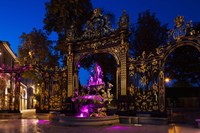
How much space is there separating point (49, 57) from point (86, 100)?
10870mm

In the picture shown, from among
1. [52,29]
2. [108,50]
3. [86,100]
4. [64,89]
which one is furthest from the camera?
[52,29]

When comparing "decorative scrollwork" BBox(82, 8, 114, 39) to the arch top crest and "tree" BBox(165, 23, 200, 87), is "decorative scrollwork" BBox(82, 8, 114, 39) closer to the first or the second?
the arch top crest

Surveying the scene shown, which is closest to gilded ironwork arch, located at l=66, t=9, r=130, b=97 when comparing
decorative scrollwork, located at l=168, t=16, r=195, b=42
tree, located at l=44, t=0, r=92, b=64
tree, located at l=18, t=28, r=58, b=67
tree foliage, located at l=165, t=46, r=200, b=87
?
decorative scrollwork, located at l=168, t=16, r=195, b=42

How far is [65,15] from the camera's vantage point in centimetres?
2225

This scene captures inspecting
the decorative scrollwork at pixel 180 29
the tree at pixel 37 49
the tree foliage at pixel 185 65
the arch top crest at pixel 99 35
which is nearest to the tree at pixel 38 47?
the tree at pixel 37 49

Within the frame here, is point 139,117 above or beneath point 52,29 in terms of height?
beneath

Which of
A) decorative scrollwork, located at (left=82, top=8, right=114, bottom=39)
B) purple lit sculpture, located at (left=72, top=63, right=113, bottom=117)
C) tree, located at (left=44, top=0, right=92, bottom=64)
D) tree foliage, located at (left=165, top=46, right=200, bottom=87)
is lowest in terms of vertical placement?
purple lit sculpture, located at (left=72, top=63, right=113, bottom=117)

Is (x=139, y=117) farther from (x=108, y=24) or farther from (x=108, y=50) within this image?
(x=108, y=24)

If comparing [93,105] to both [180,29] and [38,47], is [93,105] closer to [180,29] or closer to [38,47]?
[180,29]

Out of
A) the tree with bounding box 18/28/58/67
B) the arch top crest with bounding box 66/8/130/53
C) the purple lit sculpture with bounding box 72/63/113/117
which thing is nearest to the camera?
the purple lit sculpture with bounding box 72/63/113/117

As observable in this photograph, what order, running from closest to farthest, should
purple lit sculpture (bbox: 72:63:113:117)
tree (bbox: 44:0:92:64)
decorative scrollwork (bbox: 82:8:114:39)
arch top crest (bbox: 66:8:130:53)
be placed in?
purple lit sculpture (bbox: 72:63:113:117), arch top crest (bbox: 66:8:130:53), decorative scrollwork (bbox: 82:8:114:39), tree (bbox: 44:0:92:64)

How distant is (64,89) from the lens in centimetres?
1789

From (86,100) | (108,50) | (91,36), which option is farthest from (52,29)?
(86,100)

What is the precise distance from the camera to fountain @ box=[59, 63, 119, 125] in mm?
13359
